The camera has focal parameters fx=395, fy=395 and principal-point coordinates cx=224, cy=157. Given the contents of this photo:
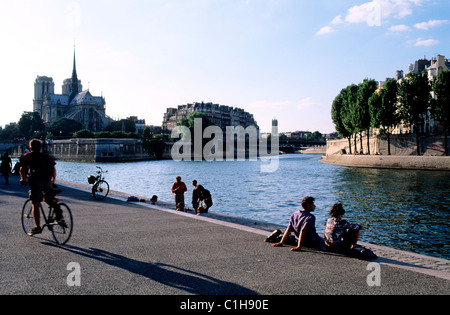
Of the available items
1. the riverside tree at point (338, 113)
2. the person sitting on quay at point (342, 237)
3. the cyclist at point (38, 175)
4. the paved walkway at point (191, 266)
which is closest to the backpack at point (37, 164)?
the cyclist at point (38, 175)

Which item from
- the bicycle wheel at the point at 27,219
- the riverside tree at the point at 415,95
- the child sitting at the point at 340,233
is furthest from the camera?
the riverside tree at the point at 415,95

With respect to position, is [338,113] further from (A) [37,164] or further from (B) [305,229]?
(A) [37,164]

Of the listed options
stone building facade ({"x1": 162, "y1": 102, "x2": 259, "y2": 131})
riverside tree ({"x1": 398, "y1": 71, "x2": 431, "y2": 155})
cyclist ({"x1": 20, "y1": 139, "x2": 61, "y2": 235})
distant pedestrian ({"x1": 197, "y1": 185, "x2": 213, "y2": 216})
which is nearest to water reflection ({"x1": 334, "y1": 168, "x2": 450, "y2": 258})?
distant pedestrian ({"x1": 197, "y1": 185, "x2": 213, "y2": 216})

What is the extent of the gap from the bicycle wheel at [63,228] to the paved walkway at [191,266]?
0.19 metres

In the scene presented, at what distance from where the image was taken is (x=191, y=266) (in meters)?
6.81

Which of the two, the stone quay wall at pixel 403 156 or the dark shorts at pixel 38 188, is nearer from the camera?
the dark shorts at pixel 38 188

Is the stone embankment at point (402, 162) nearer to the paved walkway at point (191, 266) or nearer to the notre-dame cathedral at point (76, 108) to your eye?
the paved walkway at point (191, 266)

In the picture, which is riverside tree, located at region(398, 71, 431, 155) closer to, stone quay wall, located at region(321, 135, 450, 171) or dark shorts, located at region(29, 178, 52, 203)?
stone quay wall, located at region(321, 135, 450, 171)

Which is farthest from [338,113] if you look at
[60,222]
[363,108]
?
[60,222]

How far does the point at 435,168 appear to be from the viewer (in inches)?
2036

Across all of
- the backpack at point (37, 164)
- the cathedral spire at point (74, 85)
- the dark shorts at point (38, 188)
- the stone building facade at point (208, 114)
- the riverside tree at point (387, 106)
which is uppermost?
the cathedral spire at point (74, 85)

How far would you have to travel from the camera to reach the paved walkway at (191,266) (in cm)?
572

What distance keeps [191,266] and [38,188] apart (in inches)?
153
